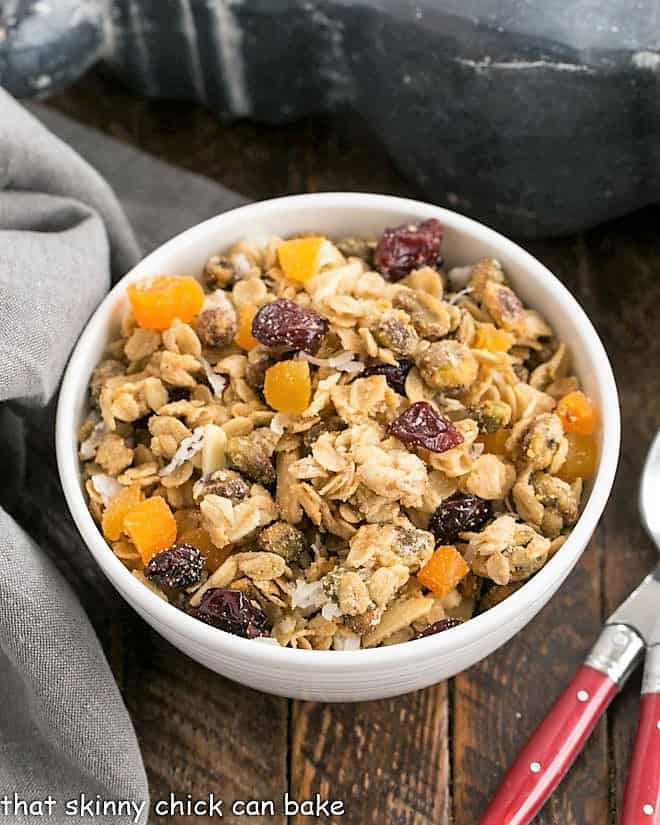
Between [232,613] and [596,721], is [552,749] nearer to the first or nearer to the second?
[596,721]

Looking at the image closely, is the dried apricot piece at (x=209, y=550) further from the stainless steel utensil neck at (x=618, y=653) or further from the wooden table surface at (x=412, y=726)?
the stainless steel utensil neck at (x=618, y=653)

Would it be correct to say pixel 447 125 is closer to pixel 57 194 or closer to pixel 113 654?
pixel 57 194

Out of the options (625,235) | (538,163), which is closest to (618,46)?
(538,163)

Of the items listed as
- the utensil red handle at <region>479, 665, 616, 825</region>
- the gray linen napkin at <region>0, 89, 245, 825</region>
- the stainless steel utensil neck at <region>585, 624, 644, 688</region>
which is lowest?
the utensil red handle at <region>479, 665, 616, 825</region>

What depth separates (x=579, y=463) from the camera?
1.10 m

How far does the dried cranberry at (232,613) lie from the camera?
38.9 inches

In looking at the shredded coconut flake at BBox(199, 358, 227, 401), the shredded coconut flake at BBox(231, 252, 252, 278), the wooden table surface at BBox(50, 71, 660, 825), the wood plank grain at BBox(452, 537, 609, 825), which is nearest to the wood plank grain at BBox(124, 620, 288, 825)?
the wooden table surface at BBox(50, 71, 660, 825)

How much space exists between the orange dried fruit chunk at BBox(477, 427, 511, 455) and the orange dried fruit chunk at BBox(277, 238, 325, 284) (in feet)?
0.79

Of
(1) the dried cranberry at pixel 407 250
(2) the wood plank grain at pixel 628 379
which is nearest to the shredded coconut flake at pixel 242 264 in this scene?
(1) the dried cranberry at pixel 407 250

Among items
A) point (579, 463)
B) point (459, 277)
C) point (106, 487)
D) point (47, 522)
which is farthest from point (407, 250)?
point (47, 522)

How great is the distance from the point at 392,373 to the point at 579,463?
20 centimetres

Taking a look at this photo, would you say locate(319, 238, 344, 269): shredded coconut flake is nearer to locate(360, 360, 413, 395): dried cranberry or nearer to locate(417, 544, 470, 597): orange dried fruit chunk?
locate(360, 360, 413, 395): dried cranberry

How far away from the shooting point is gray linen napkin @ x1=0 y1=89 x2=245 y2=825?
1.06 metres

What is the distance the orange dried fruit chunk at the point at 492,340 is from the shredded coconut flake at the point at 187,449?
280 millimetres
